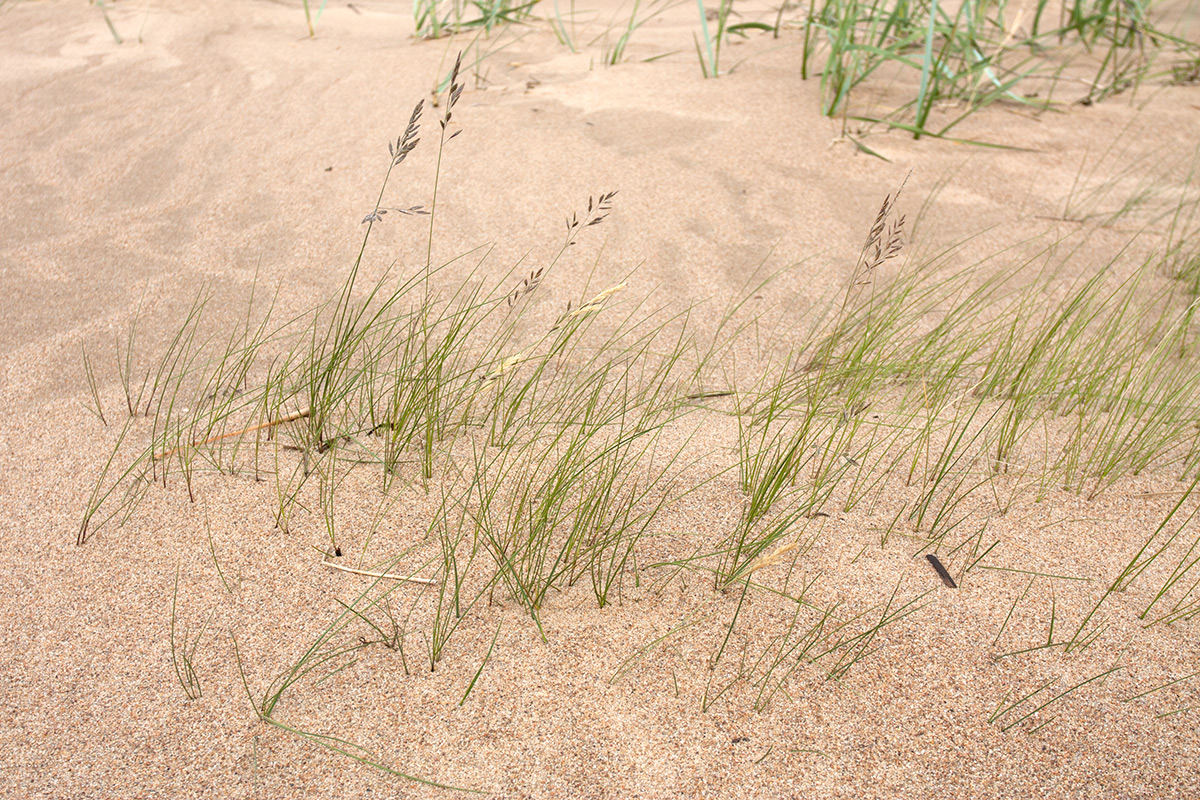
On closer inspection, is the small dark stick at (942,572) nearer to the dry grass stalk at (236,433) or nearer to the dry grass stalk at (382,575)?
the dry grass stalk at (382,575)

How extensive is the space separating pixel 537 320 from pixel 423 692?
115cm

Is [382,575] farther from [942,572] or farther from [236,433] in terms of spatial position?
[942,572]

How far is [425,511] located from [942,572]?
88 cm

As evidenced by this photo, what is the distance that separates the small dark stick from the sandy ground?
2 centimetres

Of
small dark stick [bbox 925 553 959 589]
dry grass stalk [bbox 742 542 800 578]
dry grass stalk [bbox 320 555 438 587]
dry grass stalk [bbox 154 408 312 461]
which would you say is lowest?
small dark stick [bbox 925 553 959 589]

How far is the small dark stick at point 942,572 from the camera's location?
147 cm

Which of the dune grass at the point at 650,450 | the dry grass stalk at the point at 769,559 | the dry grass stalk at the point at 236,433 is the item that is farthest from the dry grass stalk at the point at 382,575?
the dry grass stalk at the point at 769,559

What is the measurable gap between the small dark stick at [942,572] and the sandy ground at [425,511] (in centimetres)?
2

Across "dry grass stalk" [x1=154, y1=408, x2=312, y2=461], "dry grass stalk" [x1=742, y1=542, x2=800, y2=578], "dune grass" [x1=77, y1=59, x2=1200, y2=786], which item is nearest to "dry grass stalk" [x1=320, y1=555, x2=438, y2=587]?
"dune grass" [x1=77, y1=59, x2=1200, y2=786]

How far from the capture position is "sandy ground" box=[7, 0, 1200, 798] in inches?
47.0

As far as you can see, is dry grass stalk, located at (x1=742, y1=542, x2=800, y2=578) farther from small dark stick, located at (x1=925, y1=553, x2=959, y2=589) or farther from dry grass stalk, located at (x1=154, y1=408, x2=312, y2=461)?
dry grass stalk, located at (x1=154, y1=408, x2=312, y2=461)

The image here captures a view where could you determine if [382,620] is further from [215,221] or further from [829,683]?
[215,221]

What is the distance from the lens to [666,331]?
223cm

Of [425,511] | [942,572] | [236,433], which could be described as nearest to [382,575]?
[425,511]
